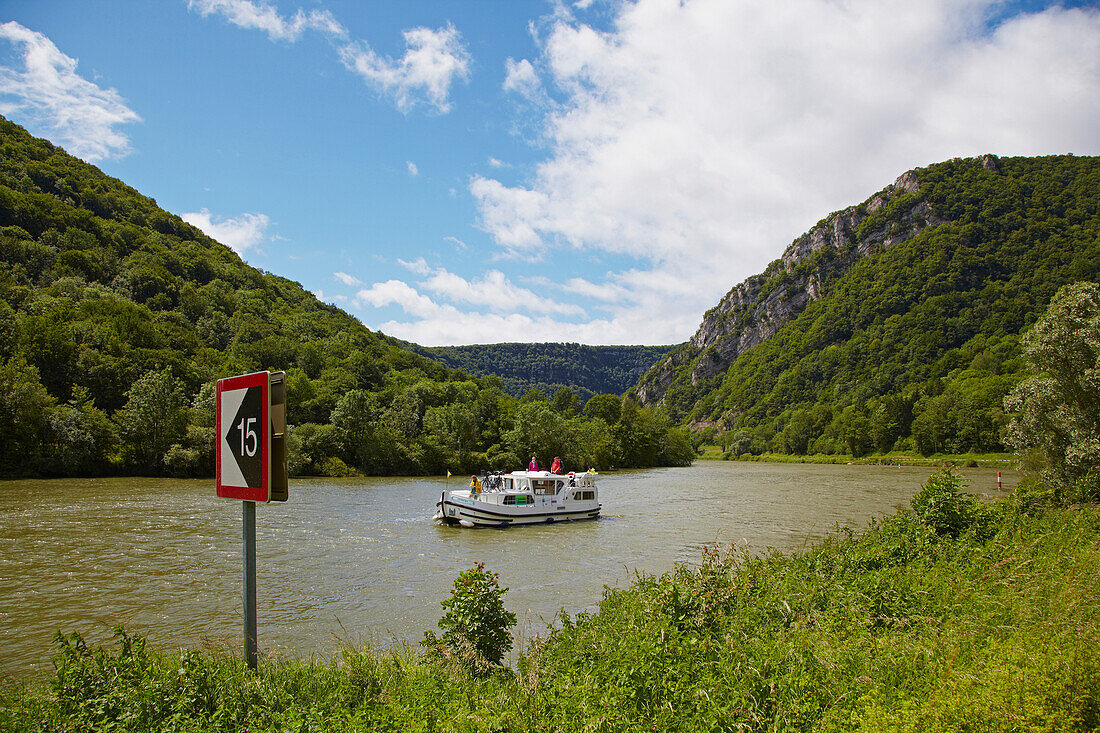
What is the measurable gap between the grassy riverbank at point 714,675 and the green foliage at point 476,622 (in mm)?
324

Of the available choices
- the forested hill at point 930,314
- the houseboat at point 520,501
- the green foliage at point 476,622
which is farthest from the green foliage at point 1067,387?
the forested hill at point 930,314

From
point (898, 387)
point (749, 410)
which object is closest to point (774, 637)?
point (898, 387)

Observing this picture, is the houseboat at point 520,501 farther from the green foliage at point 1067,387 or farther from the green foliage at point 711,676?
the green foliage at point 711,676

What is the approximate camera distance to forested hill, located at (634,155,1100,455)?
10712 centimetres

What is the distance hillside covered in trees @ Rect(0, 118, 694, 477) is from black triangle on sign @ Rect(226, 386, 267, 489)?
5035 centimetres

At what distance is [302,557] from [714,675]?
19654 millimetres

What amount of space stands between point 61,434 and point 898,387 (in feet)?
475

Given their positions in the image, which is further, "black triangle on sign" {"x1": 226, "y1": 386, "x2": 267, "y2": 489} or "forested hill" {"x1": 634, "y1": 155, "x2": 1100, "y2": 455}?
"forested hill" {"x1": 634, "y1": 155, "x2": 1100, "y2": 455}

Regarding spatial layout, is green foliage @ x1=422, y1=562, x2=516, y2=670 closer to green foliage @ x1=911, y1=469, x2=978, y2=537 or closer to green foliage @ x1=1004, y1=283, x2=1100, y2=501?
green foliage @ x1=911, y1=469, x2=978, y2=537

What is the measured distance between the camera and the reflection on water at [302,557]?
13453mm

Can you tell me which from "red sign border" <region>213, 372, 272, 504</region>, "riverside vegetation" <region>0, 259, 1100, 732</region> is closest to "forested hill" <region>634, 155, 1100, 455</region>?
"riverside vegetation" <region>0, 259, 1100, 732</region>

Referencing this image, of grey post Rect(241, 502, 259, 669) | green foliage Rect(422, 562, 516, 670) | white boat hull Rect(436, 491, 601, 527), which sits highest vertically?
grey post Rect(241, 502, 259, 669)

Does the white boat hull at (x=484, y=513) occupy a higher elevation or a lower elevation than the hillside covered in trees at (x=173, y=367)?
lower

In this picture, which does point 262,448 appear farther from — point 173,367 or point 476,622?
point 173,367
